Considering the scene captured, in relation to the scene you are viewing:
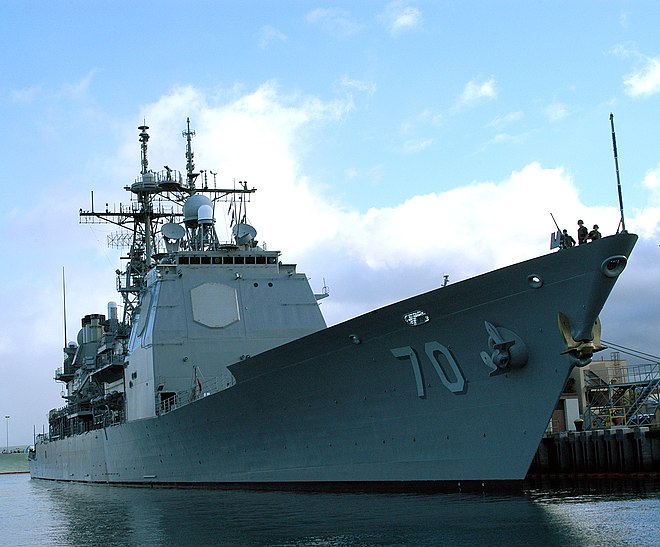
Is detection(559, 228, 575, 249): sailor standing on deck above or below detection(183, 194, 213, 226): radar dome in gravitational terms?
below

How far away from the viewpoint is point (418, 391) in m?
12.9

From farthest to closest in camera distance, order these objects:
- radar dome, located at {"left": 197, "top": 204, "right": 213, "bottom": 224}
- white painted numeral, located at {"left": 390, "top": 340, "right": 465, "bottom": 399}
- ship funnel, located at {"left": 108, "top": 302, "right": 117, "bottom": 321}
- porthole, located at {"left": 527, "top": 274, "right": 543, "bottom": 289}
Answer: ship funnel, located at {"left": 108, "top": 302, "right": 117, "bottom": 321}
radar dome, located at {"left": 197, "top": 204, "right": 213, "bottom": 224}
white painted numeral, located at {"left": 390, "top": 340, "right": 465, "bottom": 399}
porthole, located at {"left": 527, "top": 274, "right": 543, "bottom": 289}

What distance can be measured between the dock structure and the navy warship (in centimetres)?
489

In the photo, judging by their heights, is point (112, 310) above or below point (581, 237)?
above

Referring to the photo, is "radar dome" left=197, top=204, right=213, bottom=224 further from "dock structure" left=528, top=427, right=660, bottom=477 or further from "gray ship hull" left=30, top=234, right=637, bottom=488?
"dock structure" left=528, top=427, right=660, bottom=477

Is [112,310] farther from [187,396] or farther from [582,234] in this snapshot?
[582,234]

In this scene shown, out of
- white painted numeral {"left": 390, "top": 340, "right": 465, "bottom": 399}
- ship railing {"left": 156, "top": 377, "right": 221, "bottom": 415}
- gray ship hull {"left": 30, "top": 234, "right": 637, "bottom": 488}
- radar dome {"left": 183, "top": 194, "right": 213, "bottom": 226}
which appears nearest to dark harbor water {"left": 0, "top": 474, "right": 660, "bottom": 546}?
gray ship hull {"left": 30, "top": 234, "right": 637, "bottom": 488}

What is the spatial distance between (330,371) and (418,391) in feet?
5.53

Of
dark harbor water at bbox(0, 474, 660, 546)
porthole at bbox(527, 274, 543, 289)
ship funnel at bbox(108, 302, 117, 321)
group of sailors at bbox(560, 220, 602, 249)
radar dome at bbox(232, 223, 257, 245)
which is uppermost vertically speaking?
radar dome at bbox(232, 223, 257, 245)

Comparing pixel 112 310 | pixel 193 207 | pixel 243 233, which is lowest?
pixel 112 310

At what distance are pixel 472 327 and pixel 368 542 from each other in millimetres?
3609

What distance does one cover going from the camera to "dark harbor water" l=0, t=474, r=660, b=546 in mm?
9961

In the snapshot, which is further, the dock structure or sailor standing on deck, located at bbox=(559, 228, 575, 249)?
the dock structure

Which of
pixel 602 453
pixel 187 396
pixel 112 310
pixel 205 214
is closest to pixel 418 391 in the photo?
pixel 602 453
